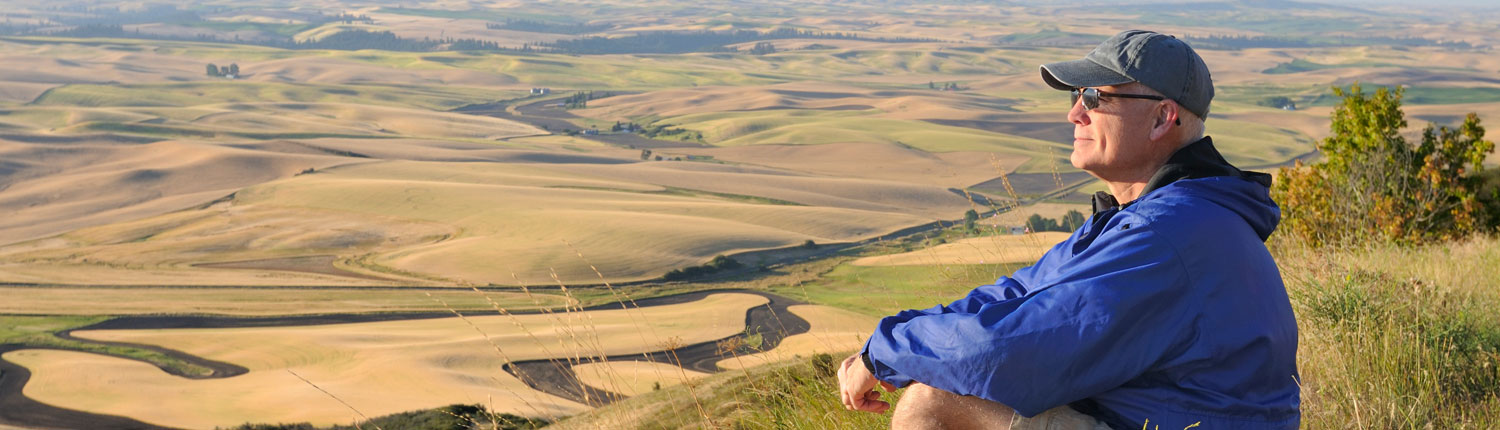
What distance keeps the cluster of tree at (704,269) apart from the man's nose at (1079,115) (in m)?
52.0

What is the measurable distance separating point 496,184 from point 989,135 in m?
57.5

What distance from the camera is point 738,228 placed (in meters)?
63.6

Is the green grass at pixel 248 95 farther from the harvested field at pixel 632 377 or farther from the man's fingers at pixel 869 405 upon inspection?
the man's fingers at pixel 869 405

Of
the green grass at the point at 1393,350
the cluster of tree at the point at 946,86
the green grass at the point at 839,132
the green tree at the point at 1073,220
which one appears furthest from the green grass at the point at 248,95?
the green grass at the point at 1393,350

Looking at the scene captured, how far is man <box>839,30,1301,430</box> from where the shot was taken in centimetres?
232

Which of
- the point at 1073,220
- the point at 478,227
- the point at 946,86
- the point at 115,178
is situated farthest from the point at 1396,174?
the point at 946,86

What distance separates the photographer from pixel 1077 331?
2.32 m

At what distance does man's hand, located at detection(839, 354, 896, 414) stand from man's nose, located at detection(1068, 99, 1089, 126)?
851mm

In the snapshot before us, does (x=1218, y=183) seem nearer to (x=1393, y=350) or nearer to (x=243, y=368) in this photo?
(x=1393, y=350)

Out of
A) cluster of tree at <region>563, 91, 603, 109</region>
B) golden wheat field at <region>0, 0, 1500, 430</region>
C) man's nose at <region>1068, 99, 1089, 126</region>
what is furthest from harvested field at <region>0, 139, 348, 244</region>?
man's nose at <region>1068, 99, 1089, 126</region>

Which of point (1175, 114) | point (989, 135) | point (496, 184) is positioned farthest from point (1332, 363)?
point (989, 135)

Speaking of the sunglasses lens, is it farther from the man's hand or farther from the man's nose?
the man's hand

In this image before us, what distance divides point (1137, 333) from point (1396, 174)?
1180 cm

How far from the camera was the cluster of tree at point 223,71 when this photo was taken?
17300 cm
